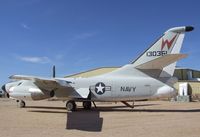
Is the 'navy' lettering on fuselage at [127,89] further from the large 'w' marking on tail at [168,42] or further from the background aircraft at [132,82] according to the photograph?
the large 'w' marking on tail at [168,42]

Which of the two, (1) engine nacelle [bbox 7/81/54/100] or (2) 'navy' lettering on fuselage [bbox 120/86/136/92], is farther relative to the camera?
(1) engine nacelle [bbox 7/81/54/100]

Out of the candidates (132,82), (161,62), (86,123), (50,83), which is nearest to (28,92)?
(50,83)

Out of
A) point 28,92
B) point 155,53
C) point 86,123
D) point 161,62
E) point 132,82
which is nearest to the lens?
point 86,123

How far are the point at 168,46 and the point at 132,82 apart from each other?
3723 millimetres

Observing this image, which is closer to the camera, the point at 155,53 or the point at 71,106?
the point at 155,53

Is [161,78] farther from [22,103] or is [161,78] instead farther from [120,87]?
[22,103]

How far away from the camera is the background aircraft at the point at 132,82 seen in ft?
71.5

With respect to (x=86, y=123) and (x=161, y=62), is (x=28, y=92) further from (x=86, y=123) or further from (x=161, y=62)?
(x=86, y=123)

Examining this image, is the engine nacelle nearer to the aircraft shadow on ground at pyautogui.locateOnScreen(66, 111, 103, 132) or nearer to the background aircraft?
the background aircraft

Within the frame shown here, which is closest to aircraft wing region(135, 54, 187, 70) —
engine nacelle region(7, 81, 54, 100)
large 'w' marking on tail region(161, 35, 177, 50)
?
large 'w' marking on tail region(161, 35, 177, 50)

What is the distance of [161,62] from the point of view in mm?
20688

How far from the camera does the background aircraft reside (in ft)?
71.5

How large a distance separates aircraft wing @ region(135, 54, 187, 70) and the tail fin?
335mm

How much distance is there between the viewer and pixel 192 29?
852 inches
